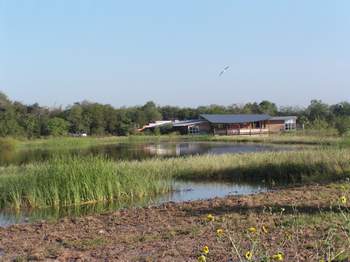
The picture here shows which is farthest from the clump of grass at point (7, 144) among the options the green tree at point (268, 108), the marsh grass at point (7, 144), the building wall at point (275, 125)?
the green tree at point (268, 108)

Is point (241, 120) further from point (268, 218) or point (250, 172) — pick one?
point (268, 218)

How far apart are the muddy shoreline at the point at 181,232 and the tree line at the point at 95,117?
52206mm

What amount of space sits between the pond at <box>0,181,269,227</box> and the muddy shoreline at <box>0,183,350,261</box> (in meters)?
2.81

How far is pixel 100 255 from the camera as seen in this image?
6.30 metres

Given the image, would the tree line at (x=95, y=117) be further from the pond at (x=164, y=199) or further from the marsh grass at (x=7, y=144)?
the pond at (x=164, y=199)

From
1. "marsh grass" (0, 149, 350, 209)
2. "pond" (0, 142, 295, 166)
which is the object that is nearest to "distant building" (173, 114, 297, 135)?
"pond" (0, 142, 295, 166)

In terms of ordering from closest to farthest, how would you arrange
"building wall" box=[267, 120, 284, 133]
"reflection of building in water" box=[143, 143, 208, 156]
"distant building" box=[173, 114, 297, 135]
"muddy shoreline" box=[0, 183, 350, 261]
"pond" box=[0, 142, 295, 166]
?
"muddy shoreline" box=[0, 183, 350, 261]
"pond" box=[0, 142, 295, 166]
"reflection of building in water" box=[143, 143, 208, 156]
"distant building" box=[173, 114, 297, 135]
"building wall" box=[267, 120, 284, 133]

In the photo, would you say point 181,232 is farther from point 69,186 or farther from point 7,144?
point 7,144

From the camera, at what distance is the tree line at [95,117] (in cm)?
6994

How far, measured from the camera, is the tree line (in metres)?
69.9

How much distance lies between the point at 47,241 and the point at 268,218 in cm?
332

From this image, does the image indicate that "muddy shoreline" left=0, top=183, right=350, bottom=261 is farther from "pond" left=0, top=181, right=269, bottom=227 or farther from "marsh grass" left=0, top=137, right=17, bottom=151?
"marsh grass" left=0, top=137, right=17, bottom=151

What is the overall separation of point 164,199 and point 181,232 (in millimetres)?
7387

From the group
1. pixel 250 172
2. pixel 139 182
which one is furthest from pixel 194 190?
pixel 250 172
